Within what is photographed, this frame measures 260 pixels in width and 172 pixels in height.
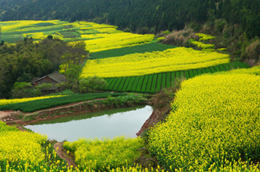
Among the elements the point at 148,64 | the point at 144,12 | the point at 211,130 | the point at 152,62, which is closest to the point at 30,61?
the point at 148,64

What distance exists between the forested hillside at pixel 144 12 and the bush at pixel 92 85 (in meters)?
27.5

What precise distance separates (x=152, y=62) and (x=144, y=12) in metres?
51.2

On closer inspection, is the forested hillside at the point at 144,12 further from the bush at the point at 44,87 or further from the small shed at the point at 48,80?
the bush at the point at 44,87

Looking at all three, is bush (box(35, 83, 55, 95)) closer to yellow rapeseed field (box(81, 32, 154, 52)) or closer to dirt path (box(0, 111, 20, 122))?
dirt path (box(0, 111, 20, 122))

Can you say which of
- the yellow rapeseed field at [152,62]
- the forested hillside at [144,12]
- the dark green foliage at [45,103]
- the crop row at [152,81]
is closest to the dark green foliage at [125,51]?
the yellow rapeseed field at [152,62]

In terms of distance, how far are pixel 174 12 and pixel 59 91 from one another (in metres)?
52.0

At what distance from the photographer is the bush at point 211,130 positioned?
38.0ft

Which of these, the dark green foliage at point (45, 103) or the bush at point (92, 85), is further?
the bush at point (92, 85)

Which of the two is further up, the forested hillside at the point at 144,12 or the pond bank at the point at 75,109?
the forested hillside at the point at 144,12

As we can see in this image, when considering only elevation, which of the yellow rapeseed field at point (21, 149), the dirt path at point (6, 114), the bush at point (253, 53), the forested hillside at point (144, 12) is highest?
the forested hillside at point (144, 12)

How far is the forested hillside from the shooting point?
53.0 metres

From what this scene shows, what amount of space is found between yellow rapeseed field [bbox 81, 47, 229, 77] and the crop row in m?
1.57

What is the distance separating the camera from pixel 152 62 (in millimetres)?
44812

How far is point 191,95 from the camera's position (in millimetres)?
20016
